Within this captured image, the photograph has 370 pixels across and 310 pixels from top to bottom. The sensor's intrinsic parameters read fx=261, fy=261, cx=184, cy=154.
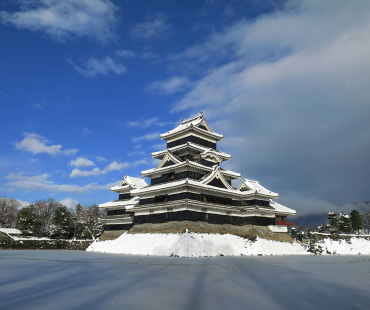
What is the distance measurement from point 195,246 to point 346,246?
94.8 feet

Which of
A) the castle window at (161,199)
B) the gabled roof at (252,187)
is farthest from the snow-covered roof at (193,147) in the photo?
the castle window at (161,199)

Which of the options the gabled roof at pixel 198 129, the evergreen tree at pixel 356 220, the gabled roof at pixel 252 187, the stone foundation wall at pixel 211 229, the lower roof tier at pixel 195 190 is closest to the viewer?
the stone foundation wall at pixel 211 229

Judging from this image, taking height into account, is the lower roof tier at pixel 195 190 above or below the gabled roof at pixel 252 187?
below

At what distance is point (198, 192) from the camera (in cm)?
3759

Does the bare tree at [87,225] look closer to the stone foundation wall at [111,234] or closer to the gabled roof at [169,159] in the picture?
the stone foundation wall at [111,234]

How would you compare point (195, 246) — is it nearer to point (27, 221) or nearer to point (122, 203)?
point (122, 203)

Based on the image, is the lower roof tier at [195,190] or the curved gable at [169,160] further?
the curved gable at [169,160]

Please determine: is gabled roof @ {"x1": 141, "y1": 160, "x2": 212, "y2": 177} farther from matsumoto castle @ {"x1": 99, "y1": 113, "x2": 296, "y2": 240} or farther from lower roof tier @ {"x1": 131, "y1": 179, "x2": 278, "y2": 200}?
lower roof tier @ {"x1": 131, "y1": 179, "x2": 278, "y2": 200}

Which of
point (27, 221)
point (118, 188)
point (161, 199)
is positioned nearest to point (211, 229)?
point (161, 199)

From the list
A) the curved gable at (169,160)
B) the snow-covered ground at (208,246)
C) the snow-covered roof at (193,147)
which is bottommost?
the snow-covered ground at (208,246)

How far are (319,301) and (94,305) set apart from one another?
7313 mm

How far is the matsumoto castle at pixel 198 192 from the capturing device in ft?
121

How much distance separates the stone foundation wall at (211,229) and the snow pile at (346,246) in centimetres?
582

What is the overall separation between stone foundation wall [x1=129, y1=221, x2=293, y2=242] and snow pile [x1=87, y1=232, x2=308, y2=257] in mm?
819
